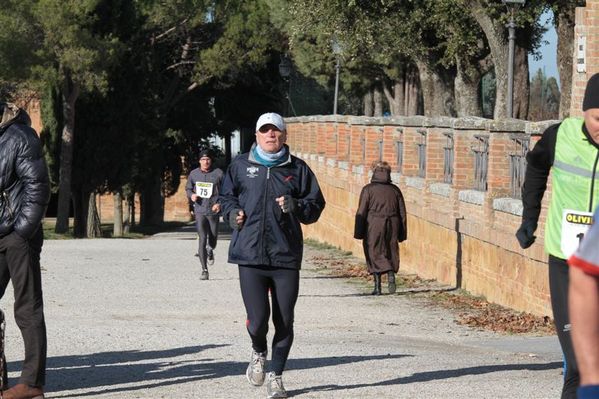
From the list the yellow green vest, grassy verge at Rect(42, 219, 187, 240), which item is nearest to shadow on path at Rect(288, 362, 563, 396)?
the yellow green vest

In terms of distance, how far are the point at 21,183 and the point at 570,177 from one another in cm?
343

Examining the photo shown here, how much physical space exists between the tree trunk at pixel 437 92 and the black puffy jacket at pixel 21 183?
3473 centimetres

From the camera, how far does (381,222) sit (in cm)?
1842

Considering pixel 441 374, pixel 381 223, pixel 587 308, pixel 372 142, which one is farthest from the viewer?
pixel 372 142

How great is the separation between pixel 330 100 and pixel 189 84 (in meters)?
15.6

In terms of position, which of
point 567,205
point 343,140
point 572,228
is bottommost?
point 572,228

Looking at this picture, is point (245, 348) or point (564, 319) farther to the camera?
point (245, 348)

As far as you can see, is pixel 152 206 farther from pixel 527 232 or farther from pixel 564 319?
pixel 564 319

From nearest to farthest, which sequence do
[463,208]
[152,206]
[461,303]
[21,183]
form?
[21,183] < [461,303] < [463,208] < [152,206]

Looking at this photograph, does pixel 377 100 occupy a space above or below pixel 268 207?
above

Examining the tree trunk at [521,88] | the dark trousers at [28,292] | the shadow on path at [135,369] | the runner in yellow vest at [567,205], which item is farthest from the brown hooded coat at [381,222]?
the tree trunk at [521,88]

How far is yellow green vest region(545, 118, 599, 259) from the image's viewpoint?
6.68 meters

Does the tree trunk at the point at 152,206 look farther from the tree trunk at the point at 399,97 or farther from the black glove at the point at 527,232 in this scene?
the black glove at the point at 527,232

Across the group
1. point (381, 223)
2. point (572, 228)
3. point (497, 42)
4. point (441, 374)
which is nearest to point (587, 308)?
point (572, 228)
